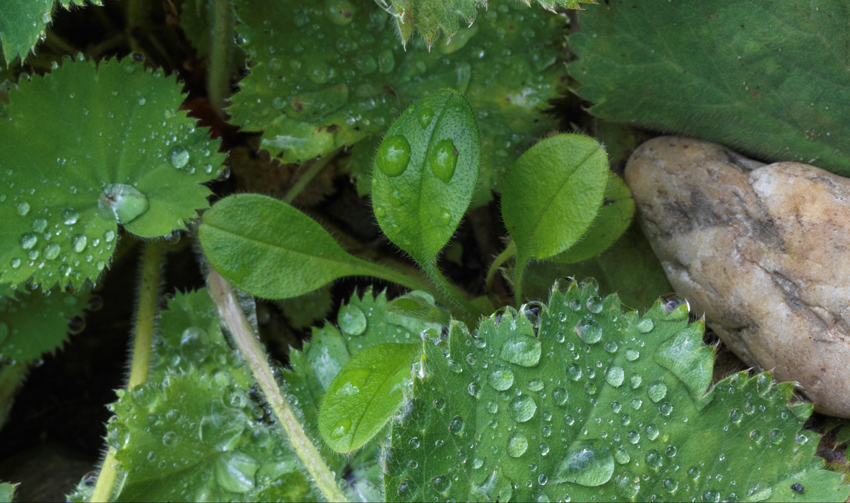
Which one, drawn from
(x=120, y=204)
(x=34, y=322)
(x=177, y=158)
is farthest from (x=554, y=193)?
(x=34, y=322)

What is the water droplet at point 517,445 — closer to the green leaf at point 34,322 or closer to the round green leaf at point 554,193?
the round green leaf at point 554,193

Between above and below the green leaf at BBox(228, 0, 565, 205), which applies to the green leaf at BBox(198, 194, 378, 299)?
below

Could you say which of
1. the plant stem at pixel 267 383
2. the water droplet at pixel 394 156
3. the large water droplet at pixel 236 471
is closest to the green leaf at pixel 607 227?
the water droplet at pixel 394 156

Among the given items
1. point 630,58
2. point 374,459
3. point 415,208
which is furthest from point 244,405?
point 630,58

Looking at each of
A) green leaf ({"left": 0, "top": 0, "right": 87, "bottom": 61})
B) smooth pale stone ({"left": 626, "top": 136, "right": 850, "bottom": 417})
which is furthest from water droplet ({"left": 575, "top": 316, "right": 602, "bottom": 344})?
green leaf ({"left": 0, "top": 0, "right": 87, "bottom": 61})

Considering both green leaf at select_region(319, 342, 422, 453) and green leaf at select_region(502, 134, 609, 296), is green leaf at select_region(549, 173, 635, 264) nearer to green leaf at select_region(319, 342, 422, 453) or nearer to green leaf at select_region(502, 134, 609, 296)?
green leaf at select_region(502, 134, 609, 296)

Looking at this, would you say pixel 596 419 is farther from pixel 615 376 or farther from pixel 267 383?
pixel 267 383

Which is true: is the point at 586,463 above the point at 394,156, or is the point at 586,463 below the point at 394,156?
below
